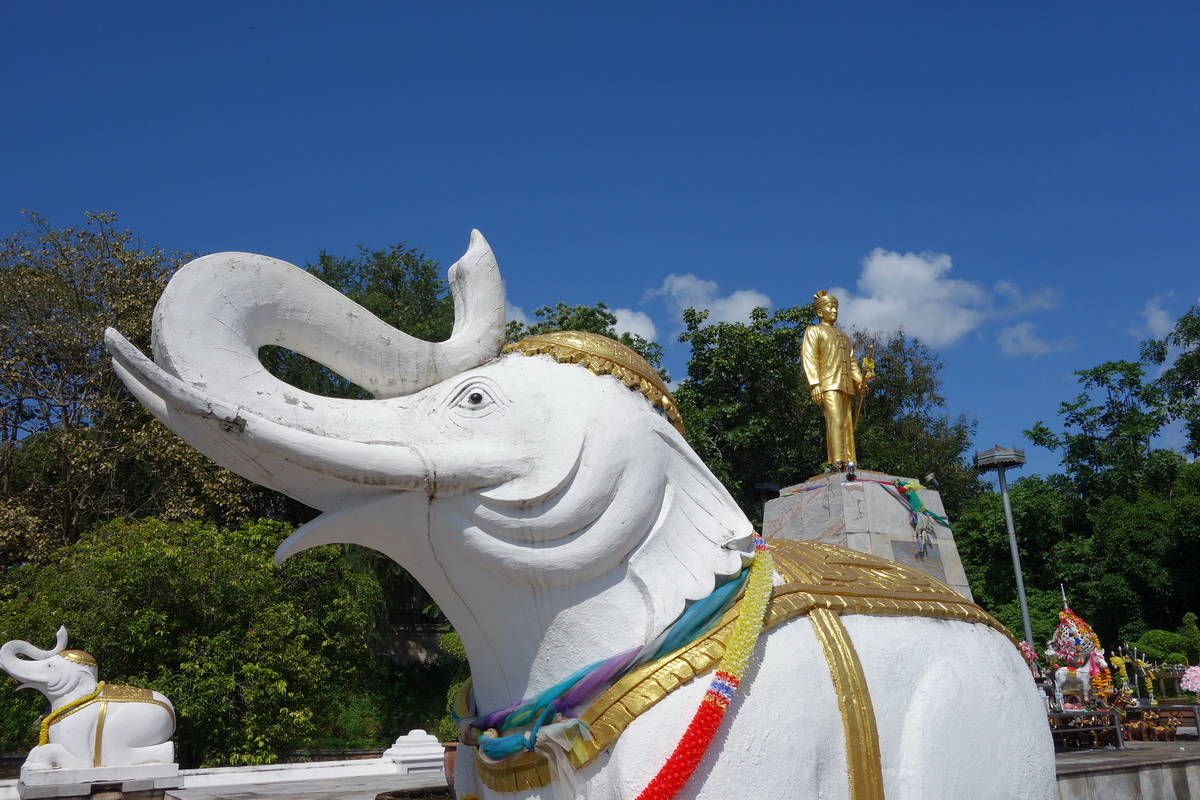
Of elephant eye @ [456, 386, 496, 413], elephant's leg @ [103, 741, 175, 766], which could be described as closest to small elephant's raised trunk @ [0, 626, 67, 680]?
elephant's leg @ [103, 741, 175, 766]

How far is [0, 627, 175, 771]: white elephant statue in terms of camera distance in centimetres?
711

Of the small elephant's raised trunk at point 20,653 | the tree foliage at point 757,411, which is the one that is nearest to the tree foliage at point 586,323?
the tree foliage at point 757,411

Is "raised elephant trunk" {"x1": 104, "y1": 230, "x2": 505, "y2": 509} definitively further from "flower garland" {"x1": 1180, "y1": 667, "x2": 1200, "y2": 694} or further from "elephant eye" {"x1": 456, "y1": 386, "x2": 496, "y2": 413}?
"flower garland" {"x1": 1180, "y1": 667, "x2": 1200, "y2": 694}

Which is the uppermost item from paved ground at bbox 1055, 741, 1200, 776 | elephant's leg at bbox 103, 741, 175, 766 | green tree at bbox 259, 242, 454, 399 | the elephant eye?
green tree at bbox 259, 242, 454, 399

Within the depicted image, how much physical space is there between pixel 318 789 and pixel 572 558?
6.90m

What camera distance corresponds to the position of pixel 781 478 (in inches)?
930

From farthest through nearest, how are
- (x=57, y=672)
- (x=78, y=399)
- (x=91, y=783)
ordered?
(x=78, y=399), (x=57, y=672), (x=91, y=783)

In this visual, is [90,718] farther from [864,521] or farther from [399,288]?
[399,288]

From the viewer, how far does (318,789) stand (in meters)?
7.97

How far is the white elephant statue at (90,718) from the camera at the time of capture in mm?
7113

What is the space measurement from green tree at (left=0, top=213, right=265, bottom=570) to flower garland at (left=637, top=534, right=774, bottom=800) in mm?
15793

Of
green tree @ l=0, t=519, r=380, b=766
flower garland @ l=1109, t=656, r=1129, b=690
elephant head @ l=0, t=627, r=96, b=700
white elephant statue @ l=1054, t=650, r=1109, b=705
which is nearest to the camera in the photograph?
elephant head @ l=0, t=627, r=96, b=700

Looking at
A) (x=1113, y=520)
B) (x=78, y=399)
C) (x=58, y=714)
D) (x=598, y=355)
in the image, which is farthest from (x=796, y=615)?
(x=1113, y=520)

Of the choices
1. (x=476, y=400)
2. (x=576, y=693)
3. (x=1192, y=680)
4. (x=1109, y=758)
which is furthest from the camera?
(x=1192, y=680)
